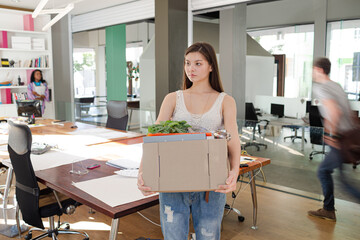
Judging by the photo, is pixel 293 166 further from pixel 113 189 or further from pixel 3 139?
pixel 3 139

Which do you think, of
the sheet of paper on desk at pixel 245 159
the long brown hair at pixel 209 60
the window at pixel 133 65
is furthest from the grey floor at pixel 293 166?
the window at pixel 133 65

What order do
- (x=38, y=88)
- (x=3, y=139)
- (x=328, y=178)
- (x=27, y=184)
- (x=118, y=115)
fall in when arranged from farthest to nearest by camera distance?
(x=38, y=88) → (x=118, y=115) → (x=3, y=139) → (x=328, y=178) → (x=27, y=184)

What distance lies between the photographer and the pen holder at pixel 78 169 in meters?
2.31

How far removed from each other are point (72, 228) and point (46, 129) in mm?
1629

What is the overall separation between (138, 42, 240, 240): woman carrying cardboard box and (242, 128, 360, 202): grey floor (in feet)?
8.12

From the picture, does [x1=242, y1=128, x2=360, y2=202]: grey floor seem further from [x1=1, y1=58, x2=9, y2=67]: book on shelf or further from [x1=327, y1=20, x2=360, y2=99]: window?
[x1=1, y1=58, x2=9, y2=67]: book on shelf

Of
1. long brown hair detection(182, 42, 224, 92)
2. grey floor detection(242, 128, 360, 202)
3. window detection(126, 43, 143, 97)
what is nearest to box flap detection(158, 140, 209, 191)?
long brown hair detection(182, 42, 224, 92)

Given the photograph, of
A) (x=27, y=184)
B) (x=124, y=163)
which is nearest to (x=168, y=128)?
(x=124, y=163)

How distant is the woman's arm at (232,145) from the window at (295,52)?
3006 millimetres

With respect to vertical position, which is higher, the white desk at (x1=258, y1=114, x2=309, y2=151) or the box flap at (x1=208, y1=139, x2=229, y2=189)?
the box flap at (x1=208, y1=139, x2=229, y2=189)

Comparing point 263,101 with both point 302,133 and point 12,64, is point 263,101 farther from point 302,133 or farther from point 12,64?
point 12,64

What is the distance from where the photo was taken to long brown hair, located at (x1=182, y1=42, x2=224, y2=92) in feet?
5.33

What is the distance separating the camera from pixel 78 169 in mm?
2404

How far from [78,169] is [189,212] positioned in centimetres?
114
